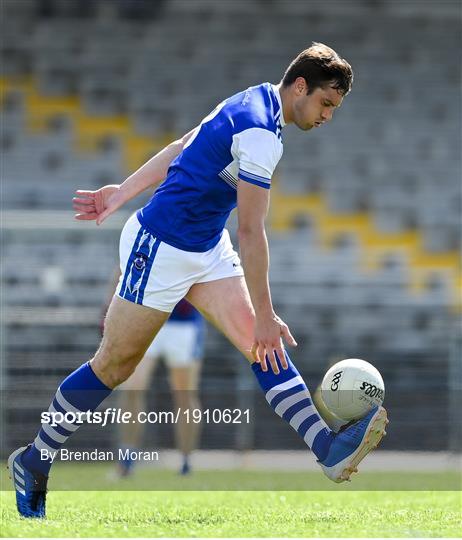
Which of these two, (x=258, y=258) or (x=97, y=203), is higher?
(x=258, y=258)

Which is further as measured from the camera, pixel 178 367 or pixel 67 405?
pixel 178 367

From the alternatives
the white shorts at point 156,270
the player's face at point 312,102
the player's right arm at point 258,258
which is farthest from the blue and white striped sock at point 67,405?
the player's face at point 312,102

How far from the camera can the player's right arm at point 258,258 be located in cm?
459

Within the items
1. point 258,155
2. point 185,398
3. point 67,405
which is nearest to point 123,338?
point 67,405

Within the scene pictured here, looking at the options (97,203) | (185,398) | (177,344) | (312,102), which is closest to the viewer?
(312,102)

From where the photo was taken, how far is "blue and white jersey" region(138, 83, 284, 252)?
480 cm

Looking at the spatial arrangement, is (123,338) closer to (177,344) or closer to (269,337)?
(269,337)

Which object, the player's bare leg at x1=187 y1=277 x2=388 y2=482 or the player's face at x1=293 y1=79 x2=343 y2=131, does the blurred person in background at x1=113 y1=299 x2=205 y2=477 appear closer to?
the player's bare leg at x1=187 y1=277 x2=388 y2=482

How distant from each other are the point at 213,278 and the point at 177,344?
3.80m

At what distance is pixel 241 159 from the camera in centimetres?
465

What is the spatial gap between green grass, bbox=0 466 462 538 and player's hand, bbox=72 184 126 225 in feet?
4.42

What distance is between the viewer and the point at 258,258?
461 centimetres

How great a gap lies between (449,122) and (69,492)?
9.77 m

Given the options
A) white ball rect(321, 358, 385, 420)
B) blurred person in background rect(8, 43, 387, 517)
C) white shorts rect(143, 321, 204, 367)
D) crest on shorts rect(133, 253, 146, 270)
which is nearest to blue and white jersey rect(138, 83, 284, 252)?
blurred person in background rect(8, 43, 387, 517)
